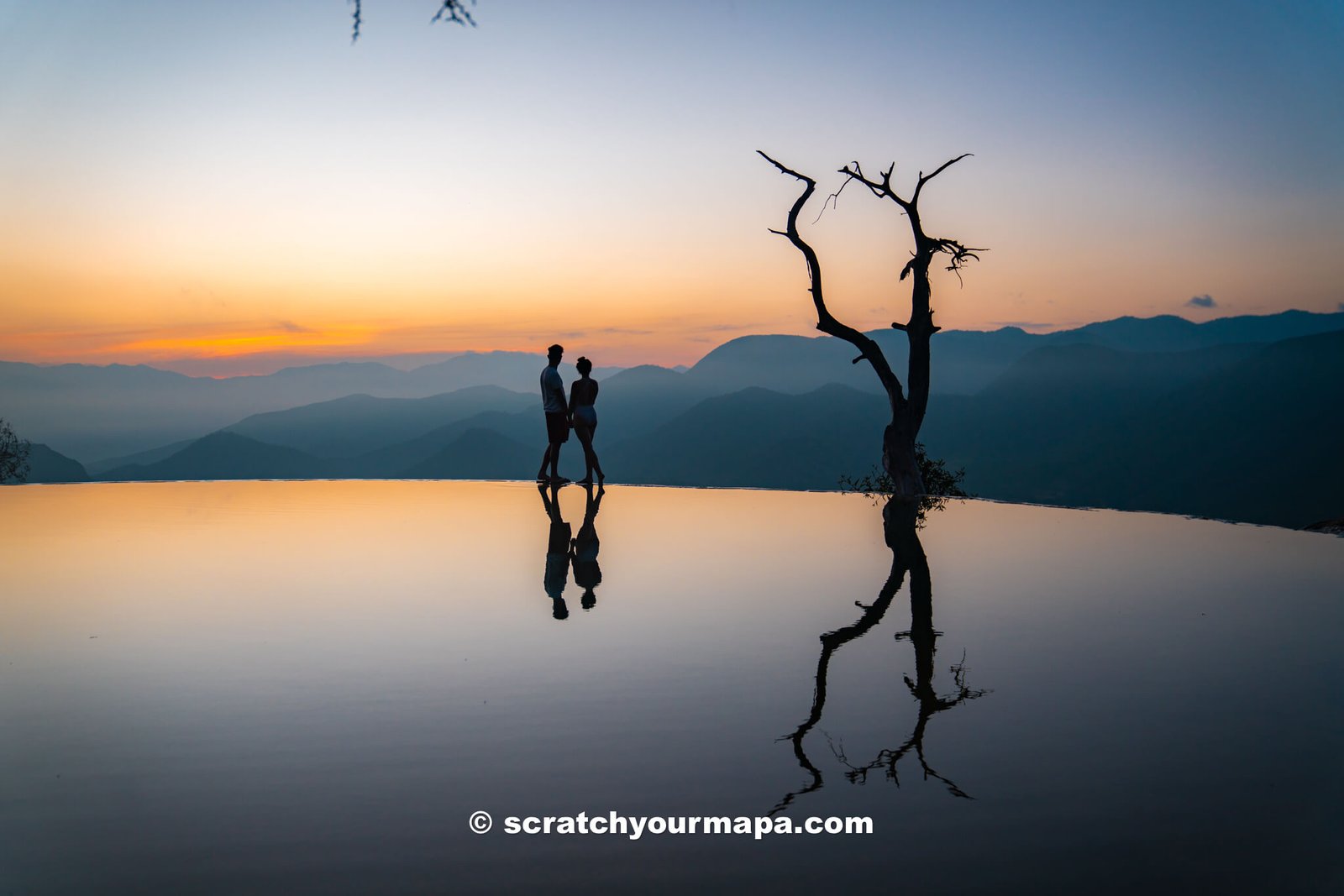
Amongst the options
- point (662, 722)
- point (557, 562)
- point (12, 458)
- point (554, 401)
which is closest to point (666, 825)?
point (662, 722)

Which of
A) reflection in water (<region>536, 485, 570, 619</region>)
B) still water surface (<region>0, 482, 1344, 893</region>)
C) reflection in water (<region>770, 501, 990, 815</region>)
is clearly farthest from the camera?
reflection in water (<region>536, 485, 570, 619</region>)

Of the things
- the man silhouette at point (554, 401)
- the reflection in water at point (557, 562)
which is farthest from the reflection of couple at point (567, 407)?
the reflection in water at point (557, 562)

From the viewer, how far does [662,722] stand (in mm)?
4871

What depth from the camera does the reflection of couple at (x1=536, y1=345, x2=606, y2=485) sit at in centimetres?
1719

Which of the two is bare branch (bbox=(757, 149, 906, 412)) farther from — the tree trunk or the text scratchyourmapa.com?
the text scratchyourmapa.com

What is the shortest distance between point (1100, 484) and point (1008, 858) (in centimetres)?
18954

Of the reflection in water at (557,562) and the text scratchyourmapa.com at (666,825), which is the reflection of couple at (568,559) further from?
the text scratchyourmapa.com at (666,825)

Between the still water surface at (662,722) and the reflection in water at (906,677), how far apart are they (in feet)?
0.08

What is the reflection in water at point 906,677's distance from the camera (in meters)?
4.22

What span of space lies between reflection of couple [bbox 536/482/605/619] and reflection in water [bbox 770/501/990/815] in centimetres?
210

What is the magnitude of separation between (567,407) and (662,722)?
13130 millimetres

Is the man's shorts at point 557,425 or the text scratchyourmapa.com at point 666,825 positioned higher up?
the man's shorts at point 557,425

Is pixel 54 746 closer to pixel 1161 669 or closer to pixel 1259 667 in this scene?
pixel 1161 669

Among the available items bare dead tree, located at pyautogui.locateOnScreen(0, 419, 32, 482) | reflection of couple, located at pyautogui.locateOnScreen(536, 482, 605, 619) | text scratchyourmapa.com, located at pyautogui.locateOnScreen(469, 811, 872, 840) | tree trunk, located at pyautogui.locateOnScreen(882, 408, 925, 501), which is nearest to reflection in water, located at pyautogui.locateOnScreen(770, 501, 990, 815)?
text scratchyourmapa.com, located at pyautogui.locateOnScreen(469, 811, 872, 840)
